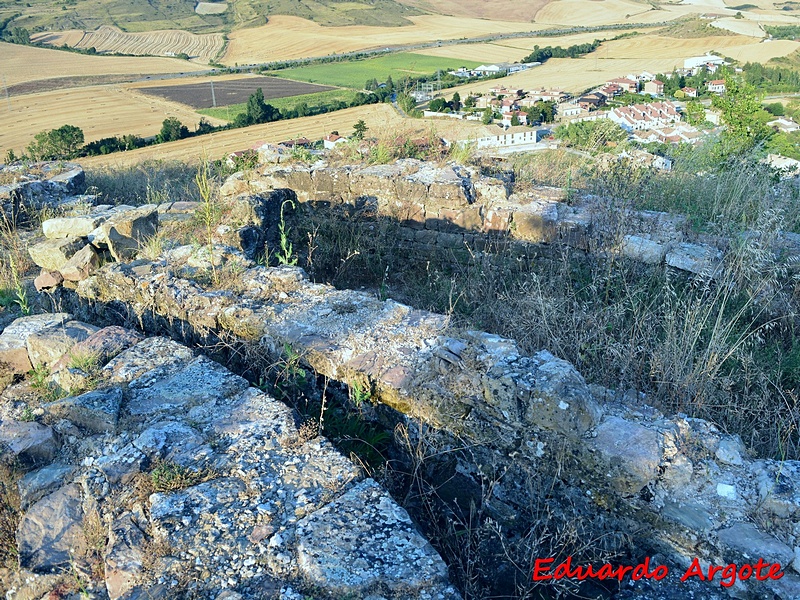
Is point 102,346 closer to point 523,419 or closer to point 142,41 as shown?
point 523,419

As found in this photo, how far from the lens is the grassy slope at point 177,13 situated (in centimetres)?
4994

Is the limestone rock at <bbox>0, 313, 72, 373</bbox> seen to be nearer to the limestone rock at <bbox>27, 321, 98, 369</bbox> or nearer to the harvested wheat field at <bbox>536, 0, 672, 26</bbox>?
the limestone rock at <bbox>27, 321, 98, 369</bbox>

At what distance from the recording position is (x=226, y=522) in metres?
2.15

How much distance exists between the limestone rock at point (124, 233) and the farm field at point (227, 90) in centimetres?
2288

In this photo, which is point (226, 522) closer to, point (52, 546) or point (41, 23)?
point (52, 546)

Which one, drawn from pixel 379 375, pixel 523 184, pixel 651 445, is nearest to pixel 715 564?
pixel 651 445

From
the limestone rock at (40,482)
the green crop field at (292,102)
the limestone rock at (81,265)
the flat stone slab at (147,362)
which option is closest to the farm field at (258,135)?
the green crop field at (292,102)

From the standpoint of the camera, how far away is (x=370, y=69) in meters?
35.9

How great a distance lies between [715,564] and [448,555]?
105cm

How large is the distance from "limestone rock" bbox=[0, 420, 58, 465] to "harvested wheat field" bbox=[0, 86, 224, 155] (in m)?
19.7

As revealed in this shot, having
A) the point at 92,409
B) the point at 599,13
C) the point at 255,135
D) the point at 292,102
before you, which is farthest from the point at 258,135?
the point at 599,13

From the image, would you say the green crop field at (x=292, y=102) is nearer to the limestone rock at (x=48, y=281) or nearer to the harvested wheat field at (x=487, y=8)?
the limestone rock at (x=48, y=281)

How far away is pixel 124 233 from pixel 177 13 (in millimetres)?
59950

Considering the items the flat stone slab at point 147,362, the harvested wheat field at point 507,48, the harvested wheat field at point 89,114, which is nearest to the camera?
the flat stone slab at point 147,362
